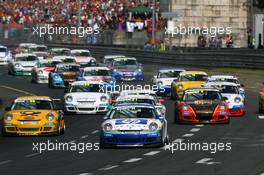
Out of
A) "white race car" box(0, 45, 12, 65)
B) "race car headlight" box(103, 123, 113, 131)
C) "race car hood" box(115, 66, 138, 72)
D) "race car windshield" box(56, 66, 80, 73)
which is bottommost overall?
"white race car" box(0, 45, 12, 65)

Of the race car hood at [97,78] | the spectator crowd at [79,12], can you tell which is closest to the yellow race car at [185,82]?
the race car hood at [97,78]

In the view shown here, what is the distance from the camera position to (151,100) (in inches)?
1249

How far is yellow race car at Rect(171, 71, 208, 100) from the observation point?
43812mm

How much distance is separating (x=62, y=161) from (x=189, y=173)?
3.78m

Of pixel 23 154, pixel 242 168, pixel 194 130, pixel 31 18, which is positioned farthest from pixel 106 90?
pixel 31 18

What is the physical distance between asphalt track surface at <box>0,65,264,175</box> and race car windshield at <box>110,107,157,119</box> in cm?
103

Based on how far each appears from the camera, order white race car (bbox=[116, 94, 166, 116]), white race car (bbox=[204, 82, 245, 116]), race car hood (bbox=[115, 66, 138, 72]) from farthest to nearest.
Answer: race car hood (bbox=[115, 66, 138, 72]), white race car (bbox=[204, 82, 245, 116]), white race car (bbox=[116, 94, 166, 116])

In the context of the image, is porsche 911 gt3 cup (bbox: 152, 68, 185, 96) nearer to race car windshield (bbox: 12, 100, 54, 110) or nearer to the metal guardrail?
the metal guardrail

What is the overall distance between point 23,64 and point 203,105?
32.0 metres

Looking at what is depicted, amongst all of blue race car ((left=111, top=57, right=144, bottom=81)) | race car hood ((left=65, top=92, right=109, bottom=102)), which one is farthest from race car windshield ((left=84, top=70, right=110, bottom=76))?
race car hood ((left=65, top=92, right=109, bottom=102))

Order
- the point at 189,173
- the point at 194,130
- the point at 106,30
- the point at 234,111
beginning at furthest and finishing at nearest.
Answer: the point at 106,30 → the point at 234,111 → the point at 194,130 → the point at 189,173

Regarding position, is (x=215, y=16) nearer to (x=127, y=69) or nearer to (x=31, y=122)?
(x=127, y=69)

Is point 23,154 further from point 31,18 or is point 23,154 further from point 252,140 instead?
point 31,18
